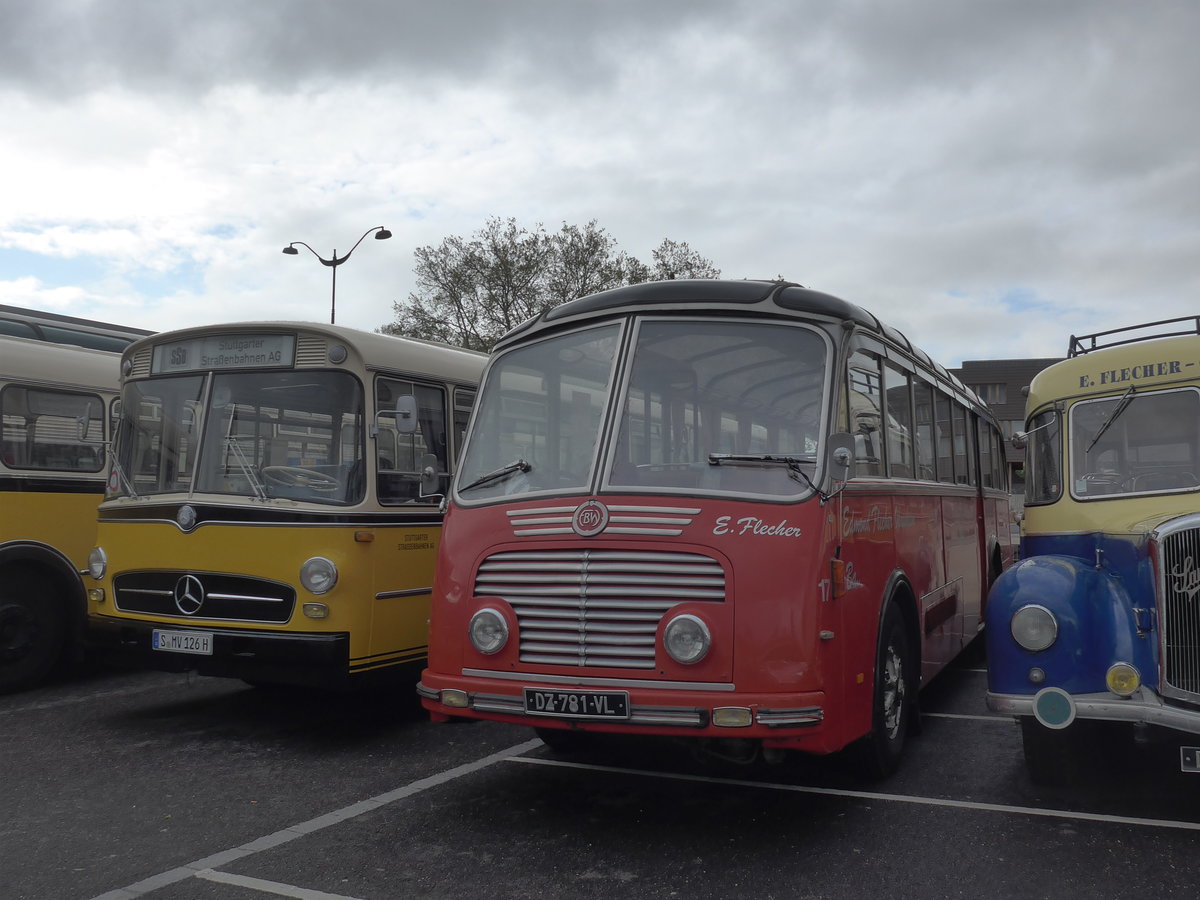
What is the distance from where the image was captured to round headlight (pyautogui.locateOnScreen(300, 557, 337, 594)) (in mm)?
6938

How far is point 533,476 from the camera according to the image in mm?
5805

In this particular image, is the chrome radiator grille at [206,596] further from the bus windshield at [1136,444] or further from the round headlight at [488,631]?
the bus windshield at [1136,444]

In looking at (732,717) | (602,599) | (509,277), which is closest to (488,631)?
(602,599)

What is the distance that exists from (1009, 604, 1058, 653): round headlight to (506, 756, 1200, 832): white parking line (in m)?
0.88

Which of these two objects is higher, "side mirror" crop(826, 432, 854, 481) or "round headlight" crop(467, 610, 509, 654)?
"side mirror" crop(826, 432, 854, 481)

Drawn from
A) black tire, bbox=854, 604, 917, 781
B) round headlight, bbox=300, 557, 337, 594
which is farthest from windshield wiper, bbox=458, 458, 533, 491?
black tire, bbox=854, 604, 917, 781

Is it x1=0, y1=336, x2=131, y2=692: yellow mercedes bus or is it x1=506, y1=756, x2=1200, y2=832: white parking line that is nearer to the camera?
x1=506, y1=756, x2=1200, y2=832: white parking line

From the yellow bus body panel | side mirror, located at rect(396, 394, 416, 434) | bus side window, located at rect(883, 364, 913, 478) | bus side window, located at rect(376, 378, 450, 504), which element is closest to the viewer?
bus side window, located at rect(883, 364, 913, 478)

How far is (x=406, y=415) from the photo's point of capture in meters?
7.18

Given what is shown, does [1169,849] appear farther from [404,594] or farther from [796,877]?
[404,594]

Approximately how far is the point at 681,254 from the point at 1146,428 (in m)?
36.0

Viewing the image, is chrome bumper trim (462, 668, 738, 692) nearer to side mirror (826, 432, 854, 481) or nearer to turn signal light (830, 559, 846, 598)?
turn signal light (830, 559, 846, 598)

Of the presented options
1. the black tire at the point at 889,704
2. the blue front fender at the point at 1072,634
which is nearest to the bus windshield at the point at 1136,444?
the blue front fender at the point at 1072,634

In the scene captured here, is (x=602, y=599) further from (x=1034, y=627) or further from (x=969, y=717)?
(x=969, y=717)
